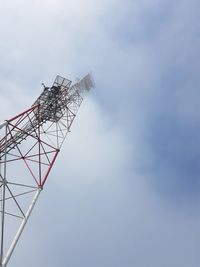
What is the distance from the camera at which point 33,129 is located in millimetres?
25406

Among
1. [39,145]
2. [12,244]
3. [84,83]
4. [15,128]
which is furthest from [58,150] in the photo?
[84,83]

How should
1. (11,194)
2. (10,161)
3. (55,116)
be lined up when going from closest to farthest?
(11,194) < (10,161) < (55,116)

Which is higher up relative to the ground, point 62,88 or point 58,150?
point 62,88

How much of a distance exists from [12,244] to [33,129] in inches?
371

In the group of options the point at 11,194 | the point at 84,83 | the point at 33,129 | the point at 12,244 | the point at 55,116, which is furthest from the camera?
the point at 84,83

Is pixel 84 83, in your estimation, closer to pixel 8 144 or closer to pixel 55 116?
pixel 55 116

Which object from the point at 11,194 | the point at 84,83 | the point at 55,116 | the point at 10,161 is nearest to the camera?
the point at 11,194

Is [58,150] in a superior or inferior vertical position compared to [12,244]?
superior

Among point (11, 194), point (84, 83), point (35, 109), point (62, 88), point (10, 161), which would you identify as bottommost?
point (11, 194)

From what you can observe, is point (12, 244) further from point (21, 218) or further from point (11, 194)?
point (11, 194)

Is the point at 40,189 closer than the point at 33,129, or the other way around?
the point at 40,189

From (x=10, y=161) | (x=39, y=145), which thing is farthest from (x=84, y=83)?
(x=10, y=161)

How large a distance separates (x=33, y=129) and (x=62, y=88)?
4406 millimetres

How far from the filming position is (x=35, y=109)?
1030 inches
